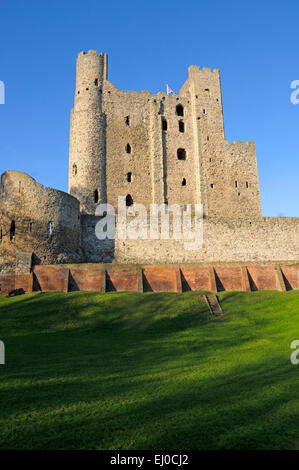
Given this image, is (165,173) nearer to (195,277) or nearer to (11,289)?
(195,277)

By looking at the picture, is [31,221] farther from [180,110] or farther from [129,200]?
[180,110]

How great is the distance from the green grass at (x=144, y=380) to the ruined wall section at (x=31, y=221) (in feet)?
16.5

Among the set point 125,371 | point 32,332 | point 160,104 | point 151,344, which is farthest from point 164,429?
point 160,104

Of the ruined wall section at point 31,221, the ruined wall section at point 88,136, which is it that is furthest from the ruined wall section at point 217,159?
the ruined wall section at point 31,221

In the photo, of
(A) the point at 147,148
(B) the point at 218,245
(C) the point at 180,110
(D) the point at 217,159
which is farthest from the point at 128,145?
(B) the point at 218,245

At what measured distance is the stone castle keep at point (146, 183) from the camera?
848 inches

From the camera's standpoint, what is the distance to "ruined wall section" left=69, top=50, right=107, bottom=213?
3170 centimetres

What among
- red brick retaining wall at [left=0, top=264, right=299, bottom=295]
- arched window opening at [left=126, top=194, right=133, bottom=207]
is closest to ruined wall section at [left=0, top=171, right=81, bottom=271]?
red brick retaining wall at [left=0, top=264, right=299, bottom=295]

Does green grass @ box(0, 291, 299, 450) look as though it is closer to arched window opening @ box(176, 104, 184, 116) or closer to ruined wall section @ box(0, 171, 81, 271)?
ruined wall section @ box(0, 171, 81, 271)

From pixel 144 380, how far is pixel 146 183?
29185 millimetres

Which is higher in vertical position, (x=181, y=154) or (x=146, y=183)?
(x=181, y=154)

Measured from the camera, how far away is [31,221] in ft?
69.1

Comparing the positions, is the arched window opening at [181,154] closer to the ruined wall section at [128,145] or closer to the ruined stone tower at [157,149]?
the ruined stone tower at [157,149]

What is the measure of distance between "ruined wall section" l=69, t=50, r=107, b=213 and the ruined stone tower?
0.09m
